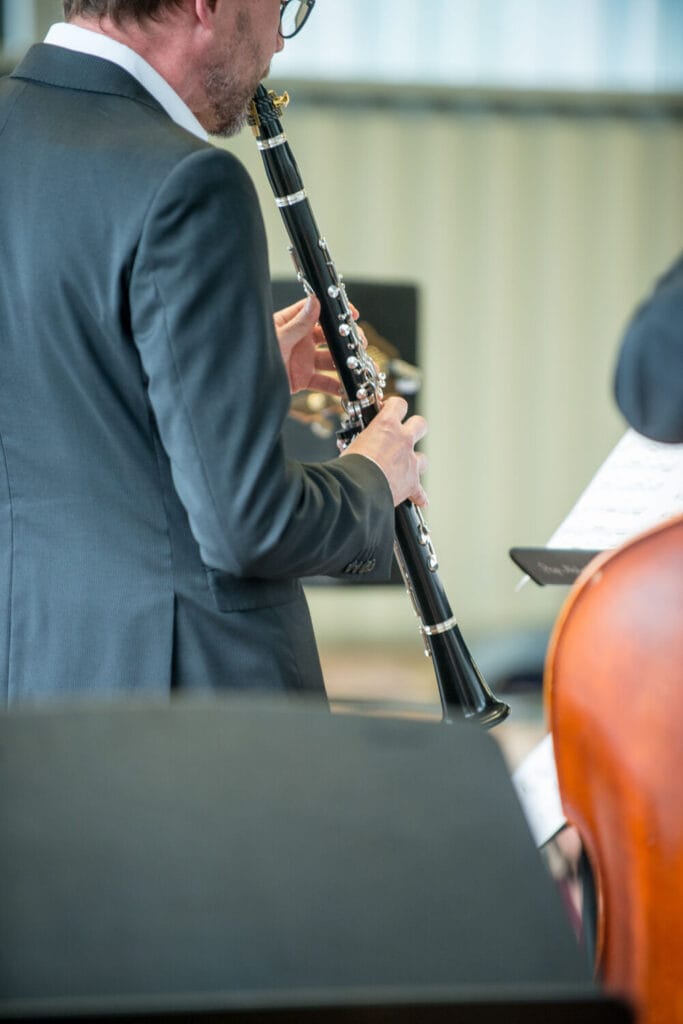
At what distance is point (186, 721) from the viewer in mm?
662

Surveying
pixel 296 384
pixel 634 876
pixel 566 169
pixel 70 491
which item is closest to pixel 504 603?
pixel 566 169

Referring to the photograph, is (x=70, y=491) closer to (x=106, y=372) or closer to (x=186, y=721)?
(x=106, y=372)

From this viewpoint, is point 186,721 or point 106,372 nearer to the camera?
point 186,721

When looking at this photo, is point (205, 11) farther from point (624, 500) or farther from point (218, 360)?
point (624, 500)

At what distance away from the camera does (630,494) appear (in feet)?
4.34

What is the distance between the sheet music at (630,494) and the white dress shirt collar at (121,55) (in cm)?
53

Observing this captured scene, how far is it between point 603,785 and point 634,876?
0.21 feet

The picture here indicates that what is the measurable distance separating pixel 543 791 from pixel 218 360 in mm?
488

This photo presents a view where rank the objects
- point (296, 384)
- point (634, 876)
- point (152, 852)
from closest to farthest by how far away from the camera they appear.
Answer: point (152, 852) < point (634, 876) < point (296, 384)

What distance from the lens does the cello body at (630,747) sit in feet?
2.56

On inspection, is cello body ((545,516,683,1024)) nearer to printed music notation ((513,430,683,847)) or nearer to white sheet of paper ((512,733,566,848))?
white sheet of paper ((512,733,566,848))

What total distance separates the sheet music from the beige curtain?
3.48 metres

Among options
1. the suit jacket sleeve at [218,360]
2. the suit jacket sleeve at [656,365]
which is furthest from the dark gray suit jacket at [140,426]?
the suit jacket sleeve at [656,365]

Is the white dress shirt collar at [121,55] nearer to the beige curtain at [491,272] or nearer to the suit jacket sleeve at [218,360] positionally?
the suit jacket sleeve at [218,360]
